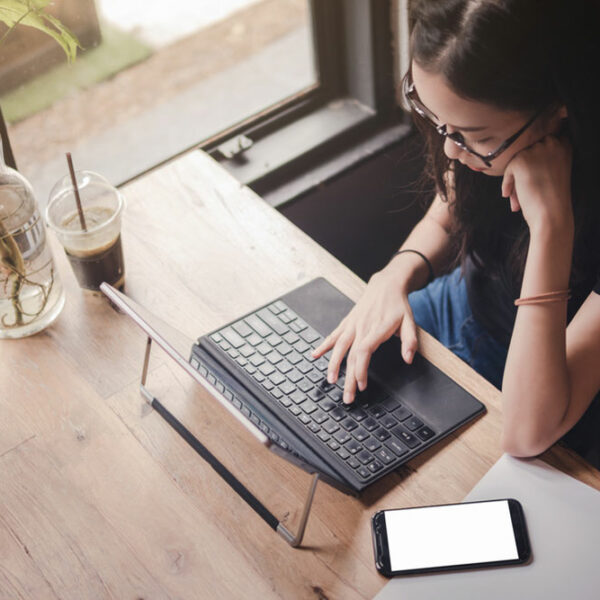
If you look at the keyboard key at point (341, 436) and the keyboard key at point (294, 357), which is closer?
the keyboard key at point (341, 436)

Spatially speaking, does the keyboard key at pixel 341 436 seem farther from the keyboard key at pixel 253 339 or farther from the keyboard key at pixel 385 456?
the keyboard key at pixel 253 339

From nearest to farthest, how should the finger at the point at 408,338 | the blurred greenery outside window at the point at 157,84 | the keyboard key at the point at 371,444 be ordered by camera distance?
1. the keyboard key at the point at 371,444
2. the finger at the point at 408,338
3. the blurred greenery outside window at the point at 157,84

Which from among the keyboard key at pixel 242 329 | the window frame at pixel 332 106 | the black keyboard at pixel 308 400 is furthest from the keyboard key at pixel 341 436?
the window frame at pixel 332 106

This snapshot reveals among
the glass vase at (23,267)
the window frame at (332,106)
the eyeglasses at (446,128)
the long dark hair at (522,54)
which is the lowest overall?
the window frame at (332,106)

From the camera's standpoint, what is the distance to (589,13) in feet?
2.96

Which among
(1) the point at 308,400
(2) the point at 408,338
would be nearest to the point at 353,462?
(1) the point at 308,400

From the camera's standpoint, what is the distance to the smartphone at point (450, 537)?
857 millimetres

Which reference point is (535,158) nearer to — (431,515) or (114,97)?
(431,515)

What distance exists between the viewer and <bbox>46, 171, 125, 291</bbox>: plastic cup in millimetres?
1132

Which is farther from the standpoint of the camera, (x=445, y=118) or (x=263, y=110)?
(x=263, y=110)

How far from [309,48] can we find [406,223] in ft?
1.65

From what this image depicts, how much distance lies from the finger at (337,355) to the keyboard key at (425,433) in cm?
14

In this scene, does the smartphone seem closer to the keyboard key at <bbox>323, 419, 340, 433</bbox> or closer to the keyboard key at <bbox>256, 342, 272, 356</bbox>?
the keyboard key at <bbox>323, 419, 340, 433</bbox>

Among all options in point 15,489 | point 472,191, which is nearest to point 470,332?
point 472,191
